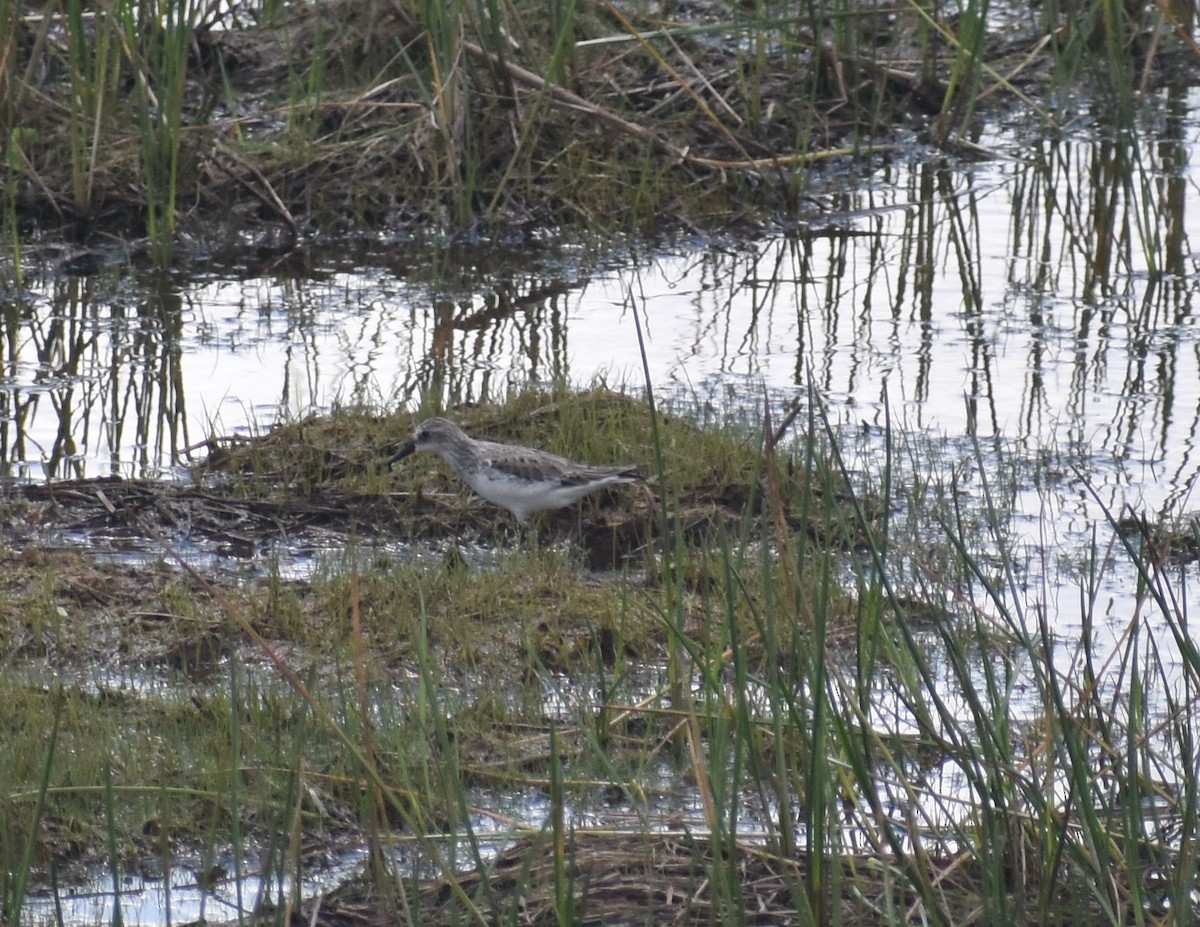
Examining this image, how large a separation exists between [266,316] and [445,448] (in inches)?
108

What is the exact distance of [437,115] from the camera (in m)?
9.51

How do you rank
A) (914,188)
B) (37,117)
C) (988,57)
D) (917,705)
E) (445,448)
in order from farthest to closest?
(988,57)
(914,188)
(37,117)
(445,448)
(917,705)

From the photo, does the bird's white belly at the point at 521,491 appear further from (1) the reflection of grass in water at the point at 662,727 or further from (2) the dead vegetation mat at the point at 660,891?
(2) the dead vegetation mat at the point at 660,891

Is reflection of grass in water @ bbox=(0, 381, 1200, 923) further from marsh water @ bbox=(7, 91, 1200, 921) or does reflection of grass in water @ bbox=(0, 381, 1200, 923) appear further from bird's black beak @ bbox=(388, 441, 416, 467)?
marsh water @ bbox=(7, 91, 1200, 921)

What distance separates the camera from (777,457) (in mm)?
6629

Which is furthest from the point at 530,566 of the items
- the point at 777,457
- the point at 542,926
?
the point at 542,926

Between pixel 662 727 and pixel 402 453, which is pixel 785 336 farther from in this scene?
pixel 662 727


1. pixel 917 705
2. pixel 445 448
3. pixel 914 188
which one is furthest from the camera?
pixel 914 188

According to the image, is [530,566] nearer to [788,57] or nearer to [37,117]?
[37,117]

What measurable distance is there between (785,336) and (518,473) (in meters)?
2.73

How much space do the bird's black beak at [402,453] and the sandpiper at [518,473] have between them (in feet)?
0.37

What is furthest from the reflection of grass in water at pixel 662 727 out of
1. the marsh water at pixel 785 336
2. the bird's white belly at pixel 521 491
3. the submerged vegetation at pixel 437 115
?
the submerged vegetation at pixel 437 115

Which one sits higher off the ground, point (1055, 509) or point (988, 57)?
point (988, 57)

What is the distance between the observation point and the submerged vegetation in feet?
30.8
